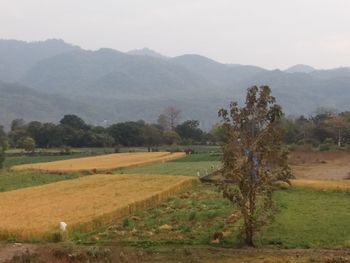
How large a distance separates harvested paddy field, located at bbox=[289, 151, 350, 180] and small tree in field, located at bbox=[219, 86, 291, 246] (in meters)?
25.9

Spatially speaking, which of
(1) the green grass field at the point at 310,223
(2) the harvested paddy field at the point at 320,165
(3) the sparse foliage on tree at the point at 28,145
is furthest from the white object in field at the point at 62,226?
(3) the sparse foliage on tree at the point at 28,145

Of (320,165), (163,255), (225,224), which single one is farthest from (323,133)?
(163,255)

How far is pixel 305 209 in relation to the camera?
2870 cm

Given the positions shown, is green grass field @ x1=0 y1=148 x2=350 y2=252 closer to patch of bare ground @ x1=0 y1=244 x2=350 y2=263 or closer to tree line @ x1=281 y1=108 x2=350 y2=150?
patch of bare ground @ x1=0 y1=244 x2=350 y2=263

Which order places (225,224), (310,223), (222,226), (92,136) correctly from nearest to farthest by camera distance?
(222,226) → (310,223) → (225,224) → (92,136)

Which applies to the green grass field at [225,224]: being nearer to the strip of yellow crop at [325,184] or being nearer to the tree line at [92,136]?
the strip of yellow crop at [325,184]

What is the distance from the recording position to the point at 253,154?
70.6 feet

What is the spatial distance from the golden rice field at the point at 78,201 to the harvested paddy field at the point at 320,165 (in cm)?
Result: 1327

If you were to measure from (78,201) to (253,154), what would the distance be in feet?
39.9

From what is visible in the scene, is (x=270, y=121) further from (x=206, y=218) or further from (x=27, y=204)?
(x=27, y=204)

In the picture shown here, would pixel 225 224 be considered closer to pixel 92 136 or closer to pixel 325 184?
pixel 325 184

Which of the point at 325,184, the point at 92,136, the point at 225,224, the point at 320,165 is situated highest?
the point at 92,136

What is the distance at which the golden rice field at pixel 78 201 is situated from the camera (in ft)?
74.7

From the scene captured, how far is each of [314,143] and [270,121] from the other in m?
72.8
